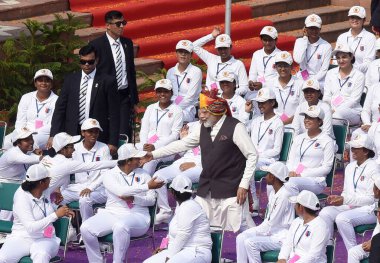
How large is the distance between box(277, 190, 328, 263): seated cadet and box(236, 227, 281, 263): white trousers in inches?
19.1

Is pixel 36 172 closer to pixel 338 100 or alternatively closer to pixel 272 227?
pixel 272 227

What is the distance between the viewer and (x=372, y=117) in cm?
1902

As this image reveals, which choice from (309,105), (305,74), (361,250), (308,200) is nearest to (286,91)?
(309,105)

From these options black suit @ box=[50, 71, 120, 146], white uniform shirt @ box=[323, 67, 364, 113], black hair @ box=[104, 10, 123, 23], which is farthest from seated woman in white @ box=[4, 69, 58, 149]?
white uniform shirt @ box=[323, 67, 364, 113]

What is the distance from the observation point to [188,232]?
15.1m

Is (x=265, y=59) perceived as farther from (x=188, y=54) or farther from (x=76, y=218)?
(x=76, y=218)

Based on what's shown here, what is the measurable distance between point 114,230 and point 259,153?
2722 millimetres

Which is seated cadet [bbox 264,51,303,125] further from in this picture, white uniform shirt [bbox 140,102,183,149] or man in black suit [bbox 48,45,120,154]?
man in black suit [bbox 48,45,120,154]

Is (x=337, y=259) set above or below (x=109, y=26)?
below

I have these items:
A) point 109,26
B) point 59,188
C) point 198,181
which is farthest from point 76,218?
point 109,26

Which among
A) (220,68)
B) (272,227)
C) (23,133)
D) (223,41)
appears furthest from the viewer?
(220,68)

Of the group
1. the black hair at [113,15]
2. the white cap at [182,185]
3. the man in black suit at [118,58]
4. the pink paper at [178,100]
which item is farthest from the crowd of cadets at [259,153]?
the black hair at [113,15]

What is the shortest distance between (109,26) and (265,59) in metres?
2.50

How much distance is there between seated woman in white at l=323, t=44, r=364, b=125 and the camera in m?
19.4
